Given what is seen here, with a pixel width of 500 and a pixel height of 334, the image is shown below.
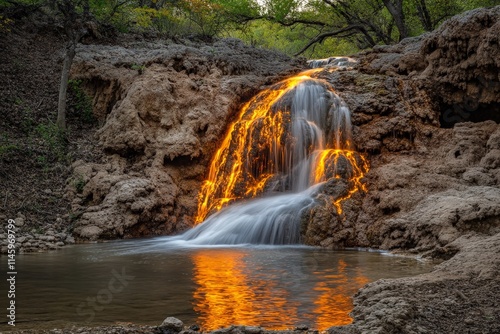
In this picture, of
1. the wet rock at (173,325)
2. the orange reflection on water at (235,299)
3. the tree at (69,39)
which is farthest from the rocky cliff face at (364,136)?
the wet rock at (173,325)

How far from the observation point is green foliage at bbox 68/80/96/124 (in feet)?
51.4

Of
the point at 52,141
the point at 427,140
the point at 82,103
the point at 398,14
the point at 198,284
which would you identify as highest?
the point at 398,14

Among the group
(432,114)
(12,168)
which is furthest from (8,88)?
(432,114)

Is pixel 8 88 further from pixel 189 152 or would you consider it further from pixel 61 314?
pixel 61 314

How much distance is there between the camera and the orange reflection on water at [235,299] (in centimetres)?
484

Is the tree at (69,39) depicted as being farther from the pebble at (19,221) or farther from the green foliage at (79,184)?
the pebble at (19,221)

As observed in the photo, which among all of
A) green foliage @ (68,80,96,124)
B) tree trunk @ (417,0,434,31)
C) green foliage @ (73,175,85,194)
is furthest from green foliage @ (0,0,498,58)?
green foliage @ (73,175,85,194)

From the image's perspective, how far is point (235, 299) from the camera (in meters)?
5.63

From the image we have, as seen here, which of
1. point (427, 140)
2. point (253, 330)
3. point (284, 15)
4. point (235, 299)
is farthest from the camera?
point (284, 15)

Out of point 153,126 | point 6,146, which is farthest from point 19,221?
point 153,126

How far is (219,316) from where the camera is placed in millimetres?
4938

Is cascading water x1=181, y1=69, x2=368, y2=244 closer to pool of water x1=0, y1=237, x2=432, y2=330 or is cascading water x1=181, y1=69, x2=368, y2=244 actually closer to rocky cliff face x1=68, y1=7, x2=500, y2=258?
rocky cliff face x1=68, y1=7, x2=500, y2=258

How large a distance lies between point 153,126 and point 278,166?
355cm

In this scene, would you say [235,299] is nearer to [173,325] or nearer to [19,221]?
[173,325]
